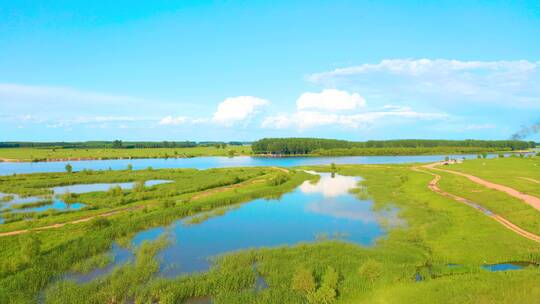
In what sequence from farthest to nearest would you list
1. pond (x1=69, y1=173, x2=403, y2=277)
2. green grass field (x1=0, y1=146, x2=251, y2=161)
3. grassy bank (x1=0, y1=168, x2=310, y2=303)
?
1. green grass field (x1=0, y1=146, x2=251, y2=161)
2. pond (x1=69, y1=173, x2=403, y2=277)
3. grassy bank (x1=0, y1=168, x2=310, y2=303)

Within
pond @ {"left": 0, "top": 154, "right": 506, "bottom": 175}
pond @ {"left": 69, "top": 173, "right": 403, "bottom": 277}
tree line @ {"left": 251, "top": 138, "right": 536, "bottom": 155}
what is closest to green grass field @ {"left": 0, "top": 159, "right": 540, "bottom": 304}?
pond @ {"left": 69, "top": 173, "right": 403, "bottom": 277}

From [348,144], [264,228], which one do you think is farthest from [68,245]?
[348,144]

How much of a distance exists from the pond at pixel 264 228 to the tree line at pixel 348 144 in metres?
Result: 114

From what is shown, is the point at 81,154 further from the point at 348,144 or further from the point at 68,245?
the point at 68,245

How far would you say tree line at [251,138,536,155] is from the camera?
488 feet

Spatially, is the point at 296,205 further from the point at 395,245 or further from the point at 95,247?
the point at 95,247

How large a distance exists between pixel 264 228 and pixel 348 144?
506 feet

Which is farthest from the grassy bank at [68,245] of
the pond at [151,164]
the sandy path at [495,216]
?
the pond at [151,164]

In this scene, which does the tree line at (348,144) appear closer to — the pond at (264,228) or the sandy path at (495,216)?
the sandy path at (495,216)

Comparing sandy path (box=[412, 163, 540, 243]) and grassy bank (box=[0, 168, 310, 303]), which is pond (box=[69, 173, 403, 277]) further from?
sandy path (box=[412, 163, 540, 243])

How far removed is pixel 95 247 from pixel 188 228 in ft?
23.5

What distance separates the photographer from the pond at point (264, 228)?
63.2 ft

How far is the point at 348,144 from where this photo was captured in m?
172

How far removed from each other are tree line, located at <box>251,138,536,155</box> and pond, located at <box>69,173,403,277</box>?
11355 cm
